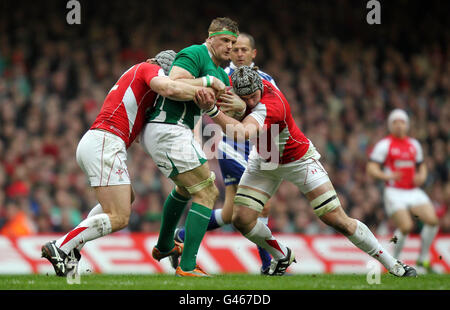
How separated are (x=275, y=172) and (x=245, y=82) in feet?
3.73

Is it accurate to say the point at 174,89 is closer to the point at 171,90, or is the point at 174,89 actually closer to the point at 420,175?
the point at 171,90

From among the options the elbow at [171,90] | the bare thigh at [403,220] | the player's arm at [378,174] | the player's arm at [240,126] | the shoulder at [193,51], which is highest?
the shoulder at [193,51]

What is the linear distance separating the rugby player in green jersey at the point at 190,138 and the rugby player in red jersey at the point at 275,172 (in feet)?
1.03

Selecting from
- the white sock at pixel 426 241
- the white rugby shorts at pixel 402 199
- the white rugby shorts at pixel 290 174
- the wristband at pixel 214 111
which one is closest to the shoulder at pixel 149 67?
the wristband at pixel 214 111

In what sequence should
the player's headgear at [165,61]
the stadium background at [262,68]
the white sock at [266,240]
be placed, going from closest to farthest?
1. the player's headgear at [165,61]
2. the white sock at [266,240]
3. the stadium background at [262,68]

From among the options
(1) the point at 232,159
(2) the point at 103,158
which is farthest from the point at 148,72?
(1) the point at 232,159

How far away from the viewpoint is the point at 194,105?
688cm

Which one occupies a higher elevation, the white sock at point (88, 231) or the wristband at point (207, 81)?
the wristband at point (207, 81)

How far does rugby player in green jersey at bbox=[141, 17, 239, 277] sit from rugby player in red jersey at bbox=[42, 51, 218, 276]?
15 cm

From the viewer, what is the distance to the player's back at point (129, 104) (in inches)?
261

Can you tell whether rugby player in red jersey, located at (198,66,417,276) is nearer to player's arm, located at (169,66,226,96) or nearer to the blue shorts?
player's arm, located at (169,66,226,96)

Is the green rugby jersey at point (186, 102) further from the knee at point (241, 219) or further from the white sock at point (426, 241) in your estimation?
the white sock at point (426, 241)

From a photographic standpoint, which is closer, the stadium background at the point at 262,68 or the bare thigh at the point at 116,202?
the bare thigh at the point at 116,202
